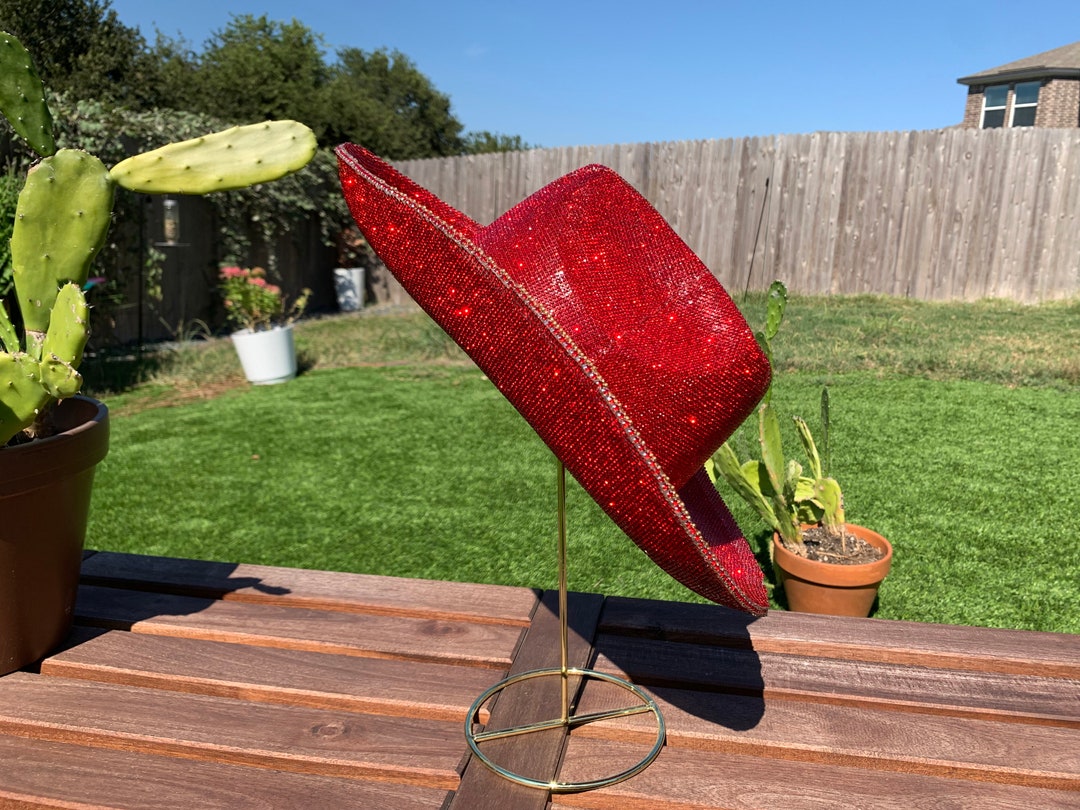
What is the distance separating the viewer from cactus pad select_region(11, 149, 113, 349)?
139cm

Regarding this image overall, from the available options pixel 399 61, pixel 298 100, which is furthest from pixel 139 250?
pixel 399 61

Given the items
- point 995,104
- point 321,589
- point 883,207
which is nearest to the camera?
point 321,589

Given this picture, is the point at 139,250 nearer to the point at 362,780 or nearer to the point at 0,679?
the point at 0,679

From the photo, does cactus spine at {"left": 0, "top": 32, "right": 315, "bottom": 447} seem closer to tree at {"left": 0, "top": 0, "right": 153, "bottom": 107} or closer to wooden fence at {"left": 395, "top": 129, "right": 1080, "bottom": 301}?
wooden fence at {"left": 395, "top": 129, "right": 1080, "bottom": 301}

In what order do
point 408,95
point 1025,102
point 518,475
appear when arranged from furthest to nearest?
point 408,95
point 1025,102
point 518,475

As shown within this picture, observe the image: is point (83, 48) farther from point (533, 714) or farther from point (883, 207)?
point (533, 714)

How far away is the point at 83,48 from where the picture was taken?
15.0 m

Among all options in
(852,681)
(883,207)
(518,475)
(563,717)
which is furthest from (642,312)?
(883,207)

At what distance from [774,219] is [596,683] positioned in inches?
339

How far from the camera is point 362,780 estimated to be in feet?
3.58

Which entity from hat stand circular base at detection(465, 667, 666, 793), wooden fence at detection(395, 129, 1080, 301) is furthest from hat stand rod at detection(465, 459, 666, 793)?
wooden fence at detection(395, 129, 1080, 301)

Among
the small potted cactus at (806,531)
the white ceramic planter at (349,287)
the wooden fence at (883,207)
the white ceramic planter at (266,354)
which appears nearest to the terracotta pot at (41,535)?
the small potted cactus at (806,531)

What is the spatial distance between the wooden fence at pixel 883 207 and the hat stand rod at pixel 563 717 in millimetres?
8521

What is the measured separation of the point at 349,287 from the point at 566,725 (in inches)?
407
